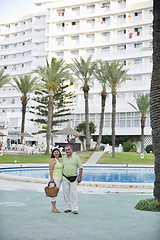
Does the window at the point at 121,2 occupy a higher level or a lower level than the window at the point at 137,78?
higher

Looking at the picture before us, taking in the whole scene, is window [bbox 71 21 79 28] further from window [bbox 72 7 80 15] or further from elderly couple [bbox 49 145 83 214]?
elderly couple [bbox 49 145 83 214]

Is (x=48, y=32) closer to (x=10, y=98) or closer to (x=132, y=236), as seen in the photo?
(x=10, y=98)

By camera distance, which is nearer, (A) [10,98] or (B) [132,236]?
(B) [132,236]

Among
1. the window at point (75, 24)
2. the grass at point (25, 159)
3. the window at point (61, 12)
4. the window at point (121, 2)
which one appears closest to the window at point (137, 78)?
the window at point (121, 2)

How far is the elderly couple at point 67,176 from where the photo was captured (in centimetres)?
753

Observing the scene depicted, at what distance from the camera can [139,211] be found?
797 cm

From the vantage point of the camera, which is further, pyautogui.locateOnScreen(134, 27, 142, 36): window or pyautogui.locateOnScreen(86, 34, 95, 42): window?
pyautogui.locateOnScreen(86, 34, 95, 42): window

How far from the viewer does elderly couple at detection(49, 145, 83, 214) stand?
7527mm

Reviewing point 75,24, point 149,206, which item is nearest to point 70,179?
point 149,206

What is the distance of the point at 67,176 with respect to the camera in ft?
24.9

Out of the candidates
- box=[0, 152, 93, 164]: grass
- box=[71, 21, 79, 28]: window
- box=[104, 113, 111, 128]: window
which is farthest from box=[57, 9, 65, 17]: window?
box=[0, 152, 93, 164]: grass

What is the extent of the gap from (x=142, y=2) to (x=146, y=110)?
2259cm

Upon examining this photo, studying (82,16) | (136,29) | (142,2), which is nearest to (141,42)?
(136,29)

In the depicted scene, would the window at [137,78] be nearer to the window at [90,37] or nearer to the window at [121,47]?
the window at [121,47]
